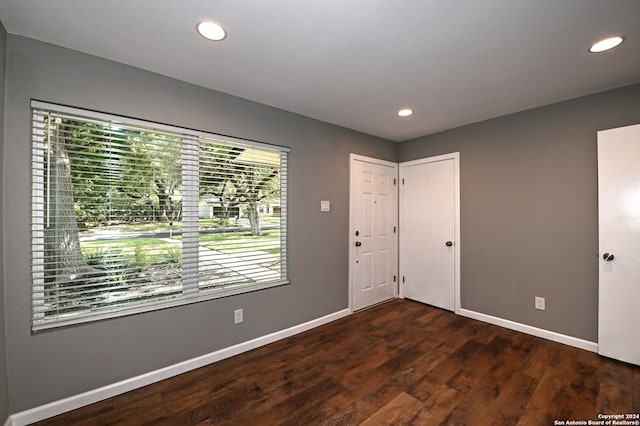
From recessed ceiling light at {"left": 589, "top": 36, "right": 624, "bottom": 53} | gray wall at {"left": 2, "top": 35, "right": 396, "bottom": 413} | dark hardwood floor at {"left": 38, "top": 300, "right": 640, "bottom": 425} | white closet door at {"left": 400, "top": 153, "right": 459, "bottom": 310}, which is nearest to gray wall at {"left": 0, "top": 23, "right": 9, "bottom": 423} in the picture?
gray wall at {"left": 2, "top": 35, "right": 396, "bottom": 413}

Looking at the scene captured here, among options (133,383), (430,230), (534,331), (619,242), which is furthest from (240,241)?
(619,242)

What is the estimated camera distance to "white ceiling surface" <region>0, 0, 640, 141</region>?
1484mm

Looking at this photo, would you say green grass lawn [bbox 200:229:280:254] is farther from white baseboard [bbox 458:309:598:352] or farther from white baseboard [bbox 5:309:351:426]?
white baseboard [bbox 458:309:598:352]

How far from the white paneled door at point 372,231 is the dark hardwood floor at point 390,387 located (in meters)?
0.94

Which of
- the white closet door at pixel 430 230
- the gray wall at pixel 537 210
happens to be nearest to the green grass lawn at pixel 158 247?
the white closet door at pixel 430 230

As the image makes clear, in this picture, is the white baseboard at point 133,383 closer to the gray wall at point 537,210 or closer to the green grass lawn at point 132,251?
the green grass lawn at point 132,251

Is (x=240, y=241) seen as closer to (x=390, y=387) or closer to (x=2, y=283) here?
(x=2, y=283)

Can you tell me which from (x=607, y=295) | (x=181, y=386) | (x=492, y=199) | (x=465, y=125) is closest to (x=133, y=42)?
(x=181, y=386)

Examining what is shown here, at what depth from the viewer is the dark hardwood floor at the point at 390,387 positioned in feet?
5.78

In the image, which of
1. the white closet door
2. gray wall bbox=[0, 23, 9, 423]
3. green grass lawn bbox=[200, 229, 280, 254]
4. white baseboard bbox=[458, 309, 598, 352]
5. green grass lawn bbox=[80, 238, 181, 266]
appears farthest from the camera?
the white closet door

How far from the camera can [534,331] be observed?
2881mm

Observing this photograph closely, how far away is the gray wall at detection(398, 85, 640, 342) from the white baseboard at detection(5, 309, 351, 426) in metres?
2.46

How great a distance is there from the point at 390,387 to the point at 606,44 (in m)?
2.84

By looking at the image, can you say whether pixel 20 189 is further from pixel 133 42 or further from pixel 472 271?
pixel 472 271
